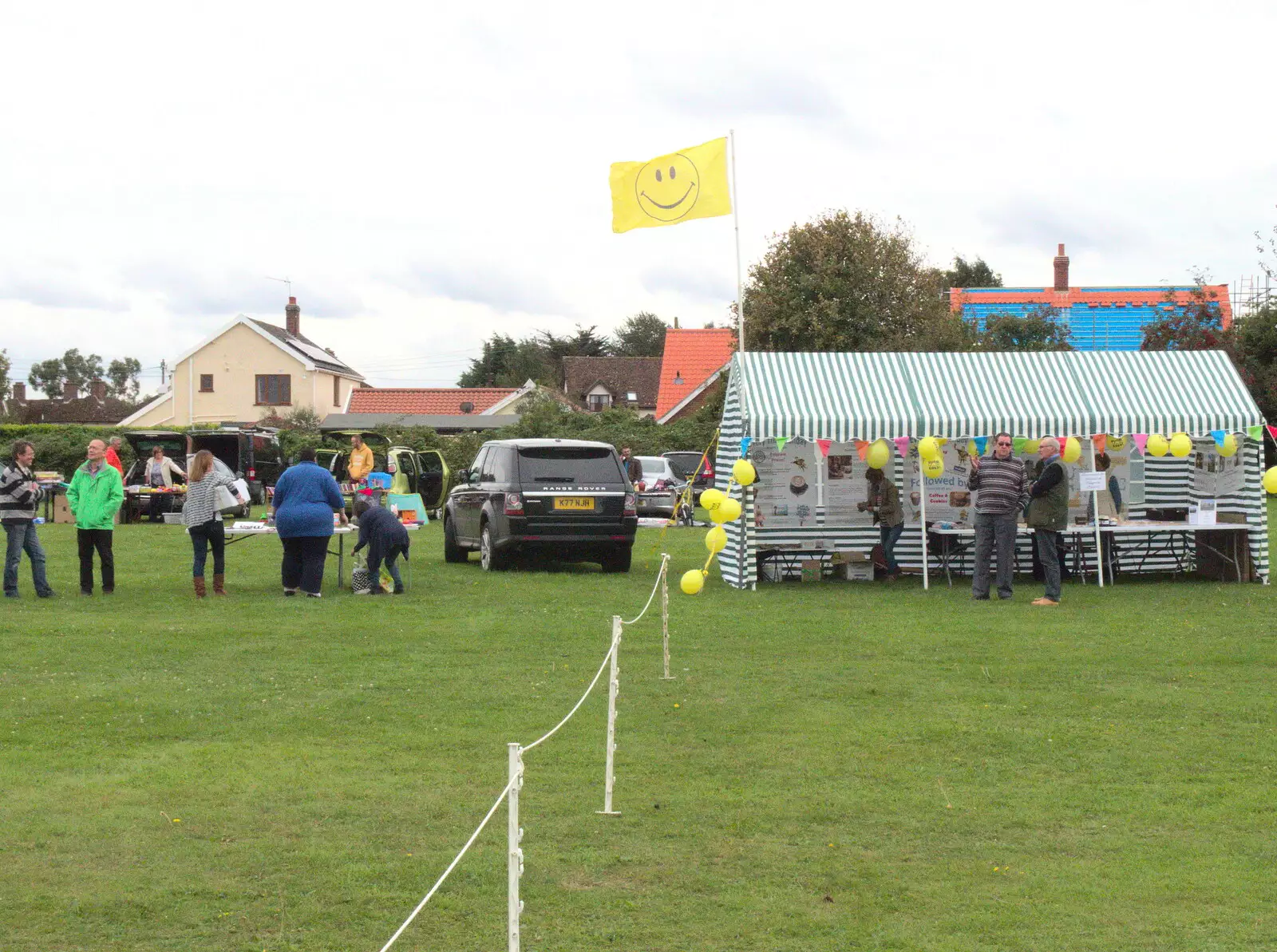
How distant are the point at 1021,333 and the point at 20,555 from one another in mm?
40495

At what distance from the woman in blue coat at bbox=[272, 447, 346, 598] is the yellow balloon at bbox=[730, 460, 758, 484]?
441cm

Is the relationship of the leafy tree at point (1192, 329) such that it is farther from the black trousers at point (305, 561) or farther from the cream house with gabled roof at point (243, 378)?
the cream house with gabled roof at point (243, 378)

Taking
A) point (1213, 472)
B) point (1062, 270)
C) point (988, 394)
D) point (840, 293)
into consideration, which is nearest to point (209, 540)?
point (988, 394)

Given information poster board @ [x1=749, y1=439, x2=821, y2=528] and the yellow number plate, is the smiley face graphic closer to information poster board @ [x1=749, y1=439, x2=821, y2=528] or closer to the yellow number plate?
information poster board @ [x1=749, y1=439, x2=821, y2=528]

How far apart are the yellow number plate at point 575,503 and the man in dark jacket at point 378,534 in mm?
2876

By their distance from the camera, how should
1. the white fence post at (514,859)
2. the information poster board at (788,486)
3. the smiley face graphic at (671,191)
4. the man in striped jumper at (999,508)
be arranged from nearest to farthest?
the white fence post at (514,859) → the man in striped jumper at (999,508) → the smiley face graphic at (671,191) → the information poster board at (788,486)

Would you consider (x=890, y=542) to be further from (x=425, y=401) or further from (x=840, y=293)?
(x=425, y=401)

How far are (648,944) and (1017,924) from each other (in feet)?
4.40

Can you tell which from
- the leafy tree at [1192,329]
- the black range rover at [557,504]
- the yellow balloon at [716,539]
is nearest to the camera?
the yellow balloon at [716,539]

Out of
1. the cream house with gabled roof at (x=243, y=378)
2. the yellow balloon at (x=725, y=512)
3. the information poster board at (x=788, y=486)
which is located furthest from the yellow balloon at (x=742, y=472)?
the cream house with gabled roof at (x=243, y=378)

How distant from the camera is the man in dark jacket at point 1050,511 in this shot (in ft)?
53.2

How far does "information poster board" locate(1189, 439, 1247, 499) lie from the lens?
19297 millimetres

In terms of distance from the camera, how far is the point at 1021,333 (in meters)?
Answer: 51.5

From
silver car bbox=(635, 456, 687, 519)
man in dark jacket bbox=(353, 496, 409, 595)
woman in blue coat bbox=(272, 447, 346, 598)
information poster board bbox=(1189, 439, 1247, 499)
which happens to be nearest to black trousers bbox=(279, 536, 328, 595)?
woman in blue coat bbox=(272, 447, 346, 598)
